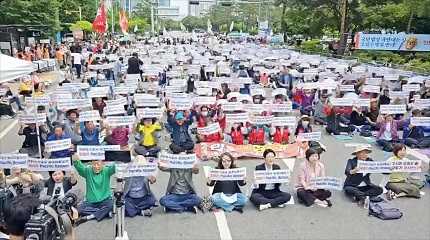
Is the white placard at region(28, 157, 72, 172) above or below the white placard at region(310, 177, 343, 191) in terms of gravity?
above

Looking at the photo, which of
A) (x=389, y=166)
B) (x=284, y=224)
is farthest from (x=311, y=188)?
(x=389, y=166)

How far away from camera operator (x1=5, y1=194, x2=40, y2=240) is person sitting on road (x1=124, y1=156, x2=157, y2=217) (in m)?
2.28

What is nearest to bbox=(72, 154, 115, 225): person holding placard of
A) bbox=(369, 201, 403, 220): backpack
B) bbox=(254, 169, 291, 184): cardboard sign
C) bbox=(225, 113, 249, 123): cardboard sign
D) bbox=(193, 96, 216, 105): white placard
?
bbox=(254, 169, 291, 184): cardboard sign

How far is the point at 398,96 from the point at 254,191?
924 centimetres

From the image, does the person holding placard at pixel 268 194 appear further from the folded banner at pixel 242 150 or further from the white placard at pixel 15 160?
the white placard at pixel 15 160

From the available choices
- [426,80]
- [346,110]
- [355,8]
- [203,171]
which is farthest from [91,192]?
[355,8]

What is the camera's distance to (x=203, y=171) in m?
11.6

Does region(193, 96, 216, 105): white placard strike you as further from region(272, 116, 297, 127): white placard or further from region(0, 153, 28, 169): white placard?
region(0, 153, 28, 169): white placard

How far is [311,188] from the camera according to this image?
932cm

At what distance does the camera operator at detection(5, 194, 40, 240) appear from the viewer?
6.44 m

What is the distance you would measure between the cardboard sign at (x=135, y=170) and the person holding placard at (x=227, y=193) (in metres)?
1.06

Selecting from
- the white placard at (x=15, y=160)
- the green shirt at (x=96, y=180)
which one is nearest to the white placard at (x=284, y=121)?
the green shirt at (x=96, y=180)

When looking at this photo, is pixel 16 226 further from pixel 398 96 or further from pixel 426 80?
pixel 426 80

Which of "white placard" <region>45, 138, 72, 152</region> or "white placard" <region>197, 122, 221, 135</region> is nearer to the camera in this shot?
"white placard" <region>45, 138, 72, 152</region>
